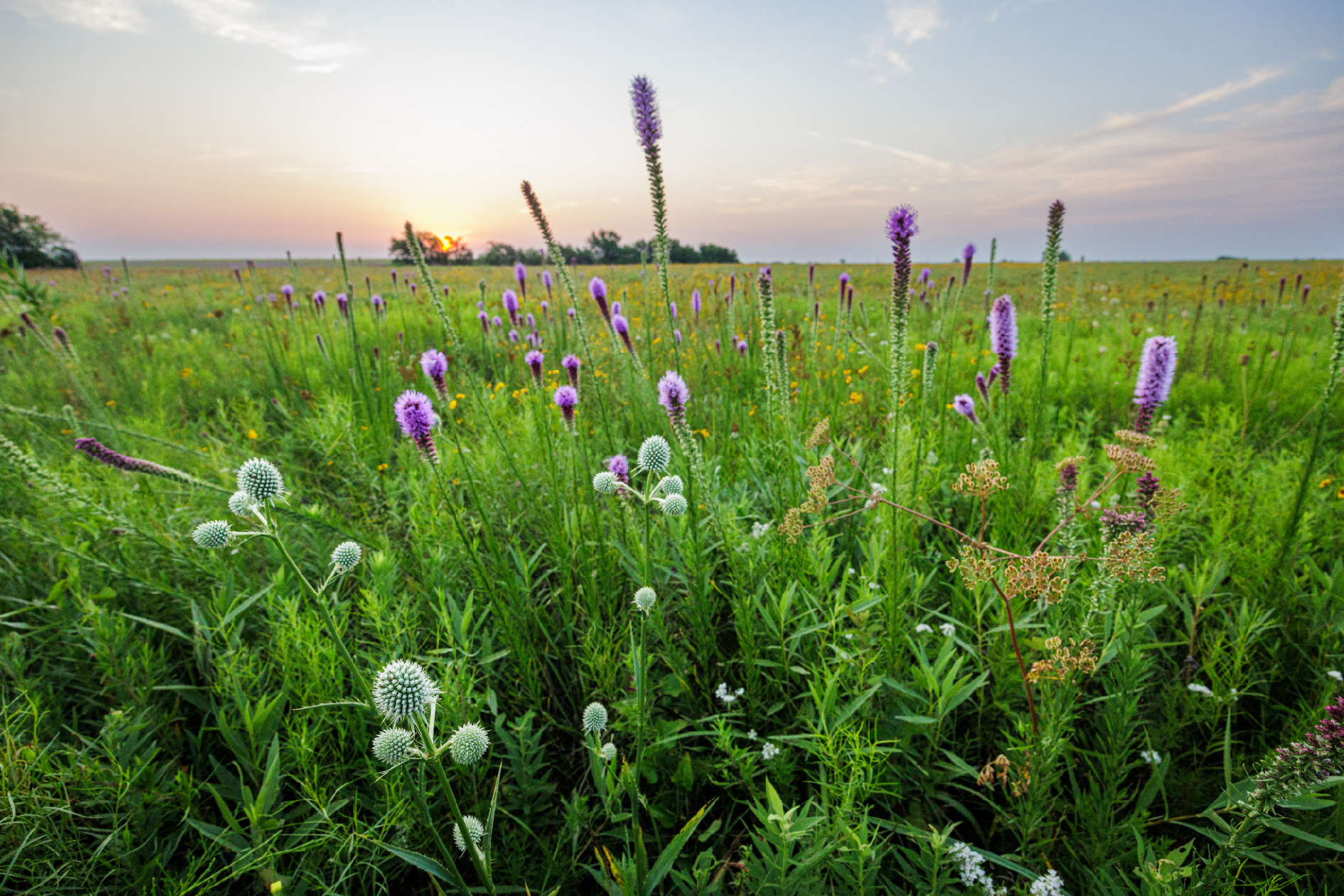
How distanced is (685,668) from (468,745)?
2.48 ft

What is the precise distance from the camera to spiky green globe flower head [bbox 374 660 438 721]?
3.17 feet

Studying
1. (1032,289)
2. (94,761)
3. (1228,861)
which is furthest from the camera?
(1032,289)

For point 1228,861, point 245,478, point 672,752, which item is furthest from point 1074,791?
point 245,478

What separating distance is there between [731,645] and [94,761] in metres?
1.75

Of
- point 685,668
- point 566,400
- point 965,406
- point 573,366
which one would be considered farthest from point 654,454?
point 965,406

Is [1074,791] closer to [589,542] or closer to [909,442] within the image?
[909,442]

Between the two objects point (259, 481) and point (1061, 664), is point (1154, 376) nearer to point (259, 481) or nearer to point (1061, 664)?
point (1061, 664)

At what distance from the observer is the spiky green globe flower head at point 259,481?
1250 millimetres

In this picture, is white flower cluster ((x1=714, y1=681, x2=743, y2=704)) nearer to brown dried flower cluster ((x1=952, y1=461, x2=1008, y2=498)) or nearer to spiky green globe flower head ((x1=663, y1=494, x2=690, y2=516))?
spiky green globe flower head ((x1=663, y1=494, x2=690, y2=516))

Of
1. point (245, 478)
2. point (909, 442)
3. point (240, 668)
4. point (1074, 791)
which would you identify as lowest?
point (1074, 791)

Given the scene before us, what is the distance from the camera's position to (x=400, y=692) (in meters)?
0.99

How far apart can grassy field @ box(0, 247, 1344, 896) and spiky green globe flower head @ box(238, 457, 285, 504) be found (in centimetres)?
17

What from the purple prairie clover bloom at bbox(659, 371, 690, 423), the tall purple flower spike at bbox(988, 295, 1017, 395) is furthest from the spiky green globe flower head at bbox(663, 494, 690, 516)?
the tall purple flower spike at bbox(988, 295, 1017, 395)

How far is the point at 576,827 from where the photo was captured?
127 centimetres
